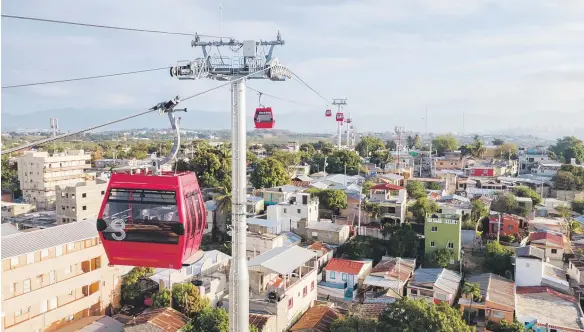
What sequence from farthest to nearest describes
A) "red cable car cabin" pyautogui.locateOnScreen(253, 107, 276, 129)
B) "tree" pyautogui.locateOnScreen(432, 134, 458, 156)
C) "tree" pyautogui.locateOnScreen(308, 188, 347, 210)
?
1. "tree" pyautogui.locateOnScreen(432, 134, 458, 156)
2. "tree" pyautogui.locateOnScreen(308, 188, 347, 210)
3. "red cable car cabin" pyautogui.locateOnScreen(253, 107, 276, 129)

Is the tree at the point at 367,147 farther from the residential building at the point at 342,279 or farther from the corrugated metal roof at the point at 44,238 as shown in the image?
the corrugated metal roof at the point at 44,238

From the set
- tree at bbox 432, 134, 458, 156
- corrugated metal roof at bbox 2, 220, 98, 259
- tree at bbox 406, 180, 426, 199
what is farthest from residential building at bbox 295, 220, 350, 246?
tree at bbox 432, 134, 458, 156

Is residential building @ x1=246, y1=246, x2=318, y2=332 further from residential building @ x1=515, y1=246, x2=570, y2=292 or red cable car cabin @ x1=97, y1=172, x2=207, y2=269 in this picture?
red cable car cabin @ x1=97, y1=172, x2=207, y2=269

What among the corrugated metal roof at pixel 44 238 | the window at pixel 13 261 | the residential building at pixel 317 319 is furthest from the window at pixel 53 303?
the residential building at pixel 317 319

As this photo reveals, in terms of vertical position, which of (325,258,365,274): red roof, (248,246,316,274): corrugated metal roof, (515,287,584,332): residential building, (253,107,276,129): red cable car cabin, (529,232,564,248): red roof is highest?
(253,107,276,129): red cable car cabin

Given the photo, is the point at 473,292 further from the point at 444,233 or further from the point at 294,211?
the point at 294,211

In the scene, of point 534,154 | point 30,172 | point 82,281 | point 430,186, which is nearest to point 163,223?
point 82,281
